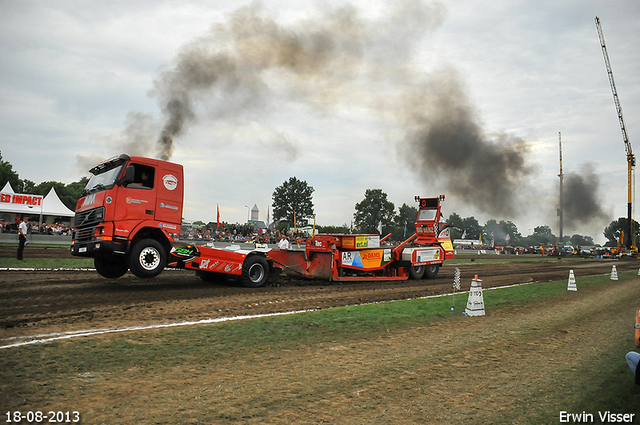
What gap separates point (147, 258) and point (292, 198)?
92.3 m

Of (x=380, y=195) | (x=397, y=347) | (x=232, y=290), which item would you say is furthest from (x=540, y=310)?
(x=380, y=195)

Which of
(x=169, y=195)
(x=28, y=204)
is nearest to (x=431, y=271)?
Result: (x=169, y=195)

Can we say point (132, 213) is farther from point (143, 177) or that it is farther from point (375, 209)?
point (375, 209)

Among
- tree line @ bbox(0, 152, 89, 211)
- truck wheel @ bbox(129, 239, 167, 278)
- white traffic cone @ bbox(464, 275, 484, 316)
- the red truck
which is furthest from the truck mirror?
tree line @ bbox(0, 152, 89, 211)

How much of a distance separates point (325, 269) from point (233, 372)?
9.74 metres

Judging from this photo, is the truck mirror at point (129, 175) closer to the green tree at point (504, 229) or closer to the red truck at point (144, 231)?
the red truck at point (144, 231)

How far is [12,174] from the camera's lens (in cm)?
6962

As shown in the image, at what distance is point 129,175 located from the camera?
34.4ft

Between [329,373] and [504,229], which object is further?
[504,229]

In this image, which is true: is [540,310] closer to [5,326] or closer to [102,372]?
[102,372]

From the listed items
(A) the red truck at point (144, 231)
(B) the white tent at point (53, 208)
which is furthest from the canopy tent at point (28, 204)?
(A) the red truck at point (144, 231)

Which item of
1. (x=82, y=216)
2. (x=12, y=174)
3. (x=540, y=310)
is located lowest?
(x=540, y=310)

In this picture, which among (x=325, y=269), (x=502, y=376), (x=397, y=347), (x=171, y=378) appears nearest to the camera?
(x=171, y=378)

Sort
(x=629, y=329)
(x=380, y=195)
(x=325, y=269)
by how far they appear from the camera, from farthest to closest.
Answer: (x=380, y=195) < (x=325, y=269) < (x=629, y=329)
